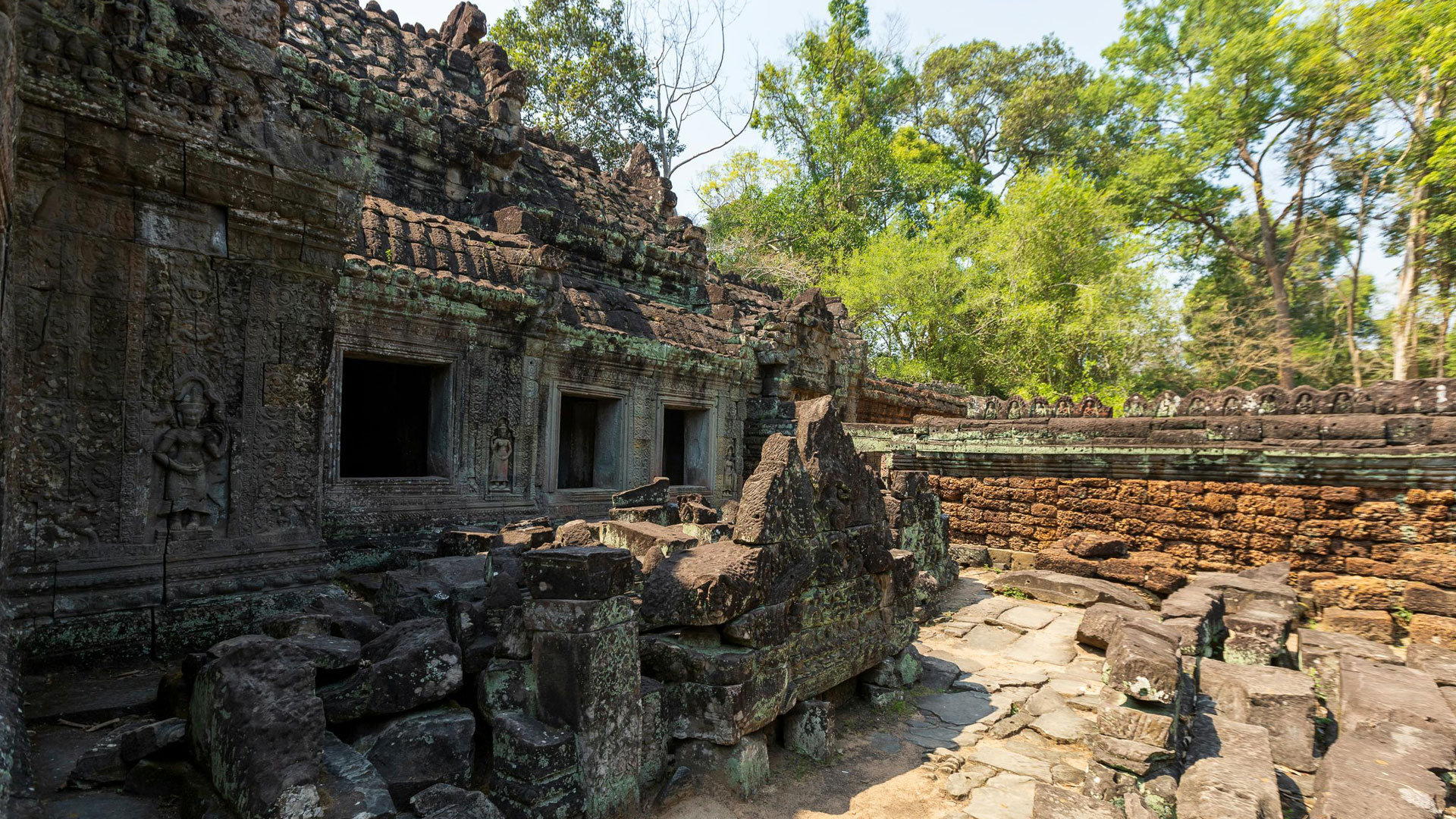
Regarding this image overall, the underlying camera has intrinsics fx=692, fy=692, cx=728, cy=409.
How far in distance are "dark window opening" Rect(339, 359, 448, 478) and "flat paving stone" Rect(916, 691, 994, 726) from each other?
5.87m

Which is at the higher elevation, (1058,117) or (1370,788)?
(1058,117)

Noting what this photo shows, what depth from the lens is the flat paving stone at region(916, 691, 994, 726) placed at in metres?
4.55

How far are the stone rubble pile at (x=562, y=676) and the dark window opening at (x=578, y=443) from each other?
5.09m

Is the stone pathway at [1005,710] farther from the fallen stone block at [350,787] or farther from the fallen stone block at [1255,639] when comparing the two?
the fallen stone block at [350,787]

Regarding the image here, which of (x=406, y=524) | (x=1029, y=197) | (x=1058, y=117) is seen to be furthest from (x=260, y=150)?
(x=1058, y=117)

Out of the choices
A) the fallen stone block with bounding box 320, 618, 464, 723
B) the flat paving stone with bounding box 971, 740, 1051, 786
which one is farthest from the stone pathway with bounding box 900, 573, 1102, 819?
the fallen stone block with bounding box 320, 618, 464, 723

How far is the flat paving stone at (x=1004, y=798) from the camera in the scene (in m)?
3.37

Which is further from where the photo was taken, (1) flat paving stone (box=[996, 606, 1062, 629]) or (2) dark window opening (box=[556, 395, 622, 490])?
(2) dark window opening (box=[556, 395, 622, 490])

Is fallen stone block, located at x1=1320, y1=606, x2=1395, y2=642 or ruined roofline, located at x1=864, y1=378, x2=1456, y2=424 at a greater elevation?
ruined roofline, located at x1=864, y1=378, x2=1456, y2=424

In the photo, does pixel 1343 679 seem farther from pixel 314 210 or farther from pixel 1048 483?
pixel 314 210

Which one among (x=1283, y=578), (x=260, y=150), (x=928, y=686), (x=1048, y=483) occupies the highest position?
(x=260, y=150)

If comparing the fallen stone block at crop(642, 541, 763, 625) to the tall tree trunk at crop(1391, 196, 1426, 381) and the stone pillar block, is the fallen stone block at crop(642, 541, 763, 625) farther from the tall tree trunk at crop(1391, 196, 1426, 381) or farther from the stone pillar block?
the tall tree trunk at crop(1391, 196, 1426, 381)

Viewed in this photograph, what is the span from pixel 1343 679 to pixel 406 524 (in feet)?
24.8

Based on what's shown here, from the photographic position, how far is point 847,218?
26.4m
